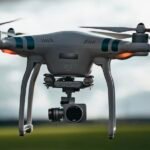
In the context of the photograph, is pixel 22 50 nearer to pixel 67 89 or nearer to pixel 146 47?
pixel 67 89

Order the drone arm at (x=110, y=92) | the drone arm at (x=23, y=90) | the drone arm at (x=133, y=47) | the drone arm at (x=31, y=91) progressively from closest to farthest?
the drone arm at (x=133, y=47)
the drone arm at (x=110, y=92)
the drone arm at (x=23, y=90)
the drone arm at (x=31, y=91)

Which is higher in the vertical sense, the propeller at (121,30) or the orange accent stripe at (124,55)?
the propeller at (121,30)

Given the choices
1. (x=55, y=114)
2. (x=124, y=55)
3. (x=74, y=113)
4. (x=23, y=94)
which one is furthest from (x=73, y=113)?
(x=124, y=55)

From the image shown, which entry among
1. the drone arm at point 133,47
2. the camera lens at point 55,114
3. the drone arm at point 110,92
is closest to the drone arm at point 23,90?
the camera lens at point 55,114

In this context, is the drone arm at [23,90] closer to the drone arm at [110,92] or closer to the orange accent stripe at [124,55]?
the drone arm at [110,92]

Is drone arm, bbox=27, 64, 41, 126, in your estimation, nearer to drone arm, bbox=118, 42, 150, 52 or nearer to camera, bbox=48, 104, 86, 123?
camera, bbox=48, 104, 86, 123

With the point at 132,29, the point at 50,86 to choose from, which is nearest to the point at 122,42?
the point at 132,29

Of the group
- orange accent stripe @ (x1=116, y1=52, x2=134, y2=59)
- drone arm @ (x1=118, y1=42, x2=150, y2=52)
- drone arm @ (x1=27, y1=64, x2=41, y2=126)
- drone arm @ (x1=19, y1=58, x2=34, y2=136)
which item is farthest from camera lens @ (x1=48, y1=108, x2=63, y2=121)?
drone arm @ (x1=118, y1=42, x2=150, y2=52)
